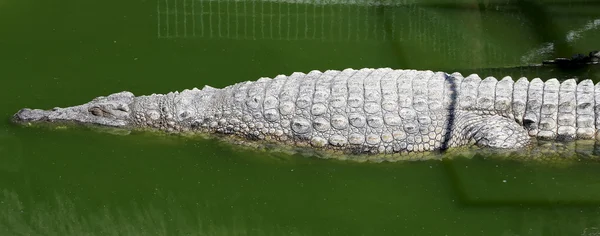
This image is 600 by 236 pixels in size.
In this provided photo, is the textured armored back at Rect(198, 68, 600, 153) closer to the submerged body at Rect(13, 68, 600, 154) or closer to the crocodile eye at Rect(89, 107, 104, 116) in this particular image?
the submerged body at Rect(13, 68, 600, 154)

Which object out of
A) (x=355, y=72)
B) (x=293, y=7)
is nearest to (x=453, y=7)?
(x=293, y=7)

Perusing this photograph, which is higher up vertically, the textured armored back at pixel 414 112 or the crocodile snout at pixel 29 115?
the textured armored back at pixel 414 112

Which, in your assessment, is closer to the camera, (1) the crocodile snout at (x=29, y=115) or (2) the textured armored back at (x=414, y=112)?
(2) the textured armored back at (x=414, y=112)

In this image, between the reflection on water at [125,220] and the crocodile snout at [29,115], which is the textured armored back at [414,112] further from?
the crocodile snout at [29,115]

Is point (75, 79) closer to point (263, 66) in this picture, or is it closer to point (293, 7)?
point (263, 66)

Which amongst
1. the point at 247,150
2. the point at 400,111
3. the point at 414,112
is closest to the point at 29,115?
the point at 247,150

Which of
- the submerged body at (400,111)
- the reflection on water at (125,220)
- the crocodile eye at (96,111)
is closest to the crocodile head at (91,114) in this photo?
the crocodile eye at (96,111)

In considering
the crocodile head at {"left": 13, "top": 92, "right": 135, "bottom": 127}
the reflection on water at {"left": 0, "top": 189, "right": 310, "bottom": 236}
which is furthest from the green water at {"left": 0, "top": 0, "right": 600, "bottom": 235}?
the crocodile head at {"left": 13, "top": 92, "right": 135, "bottom": 127}
